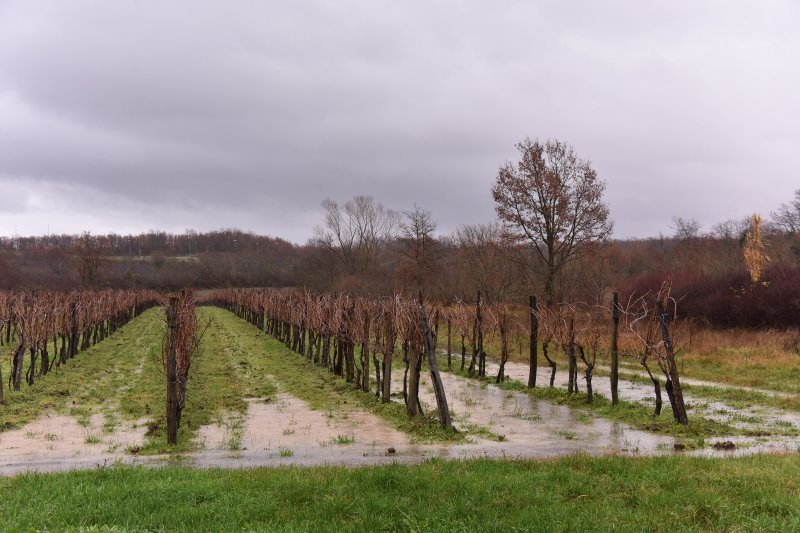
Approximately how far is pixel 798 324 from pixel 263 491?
98.4 feet

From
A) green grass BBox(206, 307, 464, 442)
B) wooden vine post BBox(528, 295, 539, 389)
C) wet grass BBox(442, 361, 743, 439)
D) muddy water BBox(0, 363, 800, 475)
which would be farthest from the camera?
wooden vine post BBox(528, 295, 539, 389)

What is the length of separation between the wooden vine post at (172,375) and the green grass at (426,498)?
7.98 feet

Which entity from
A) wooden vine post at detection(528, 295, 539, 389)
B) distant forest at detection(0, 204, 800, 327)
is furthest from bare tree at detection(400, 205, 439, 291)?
wooden vine post at detection(528, 295, 539, 389)

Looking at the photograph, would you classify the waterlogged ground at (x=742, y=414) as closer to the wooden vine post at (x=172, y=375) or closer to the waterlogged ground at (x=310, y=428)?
the waterlogged ground at (x=310, y=428)

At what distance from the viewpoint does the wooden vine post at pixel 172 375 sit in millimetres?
9781

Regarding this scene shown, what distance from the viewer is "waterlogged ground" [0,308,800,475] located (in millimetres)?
8828

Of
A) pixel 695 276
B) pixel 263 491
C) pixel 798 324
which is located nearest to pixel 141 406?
pixel 263 491

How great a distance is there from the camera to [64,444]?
32.0ft

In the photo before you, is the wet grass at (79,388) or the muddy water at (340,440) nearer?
the muddy water at (340,440)

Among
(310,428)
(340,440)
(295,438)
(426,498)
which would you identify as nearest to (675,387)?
(340,440)

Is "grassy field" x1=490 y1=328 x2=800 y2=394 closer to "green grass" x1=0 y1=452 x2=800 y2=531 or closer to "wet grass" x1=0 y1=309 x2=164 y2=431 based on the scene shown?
"green grass" x1=0 y1=452 x2=800 y2=531

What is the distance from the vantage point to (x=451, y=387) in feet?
55.2

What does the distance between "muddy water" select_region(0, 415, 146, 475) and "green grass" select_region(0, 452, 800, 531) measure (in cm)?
151

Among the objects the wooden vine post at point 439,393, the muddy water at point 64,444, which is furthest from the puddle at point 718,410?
the muddy water at point 64,444
